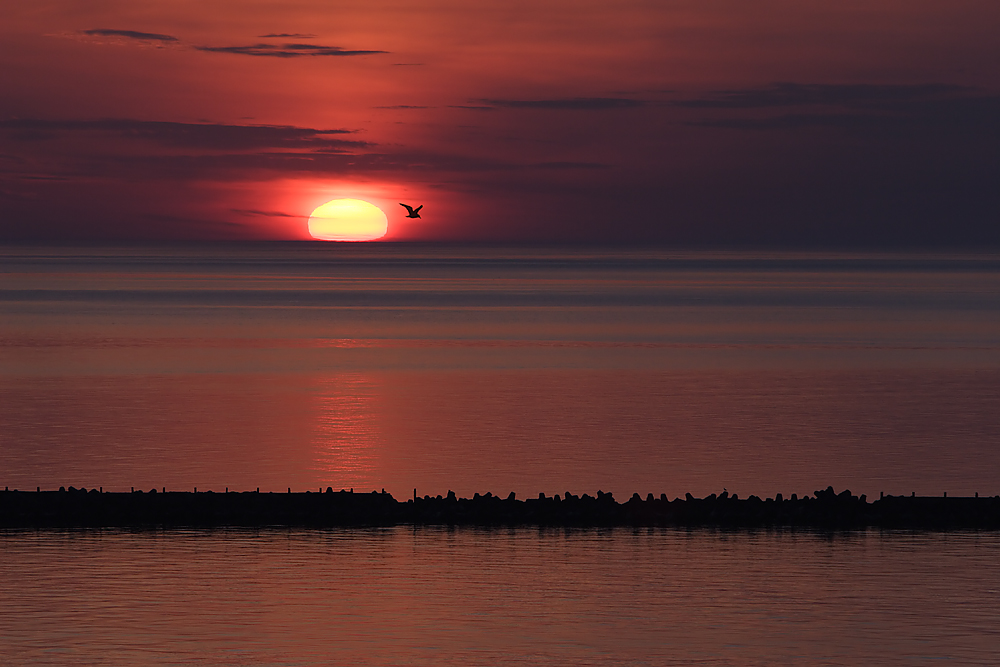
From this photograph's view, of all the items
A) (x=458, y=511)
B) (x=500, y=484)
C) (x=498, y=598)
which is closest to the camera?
(x=498, y=598)

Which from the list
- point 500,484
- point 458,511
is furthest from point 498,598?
point 500,484

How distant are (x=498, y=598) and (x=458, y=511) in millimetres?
5449

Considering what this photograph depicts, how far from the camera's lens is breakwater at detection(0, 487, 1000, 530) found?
1292 inches

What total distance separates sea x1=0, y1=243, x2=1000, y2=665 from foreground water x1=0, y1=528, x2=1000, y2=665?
0.23 ft

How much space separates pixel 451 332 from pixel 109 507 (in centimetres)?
7378

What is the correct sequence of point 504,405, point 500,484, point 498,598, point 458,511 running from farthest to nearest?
1. point 504,405
2. point 500,484
3. point 458,511
4. point 498,598

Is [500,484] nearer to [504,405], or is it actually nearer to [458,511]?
[458,511]

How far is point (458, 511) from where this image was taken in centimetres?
3322

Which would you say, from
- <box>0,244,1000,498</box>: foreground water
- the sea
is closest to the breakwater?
the sea

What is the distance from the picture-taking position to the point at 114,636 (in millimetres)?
24938

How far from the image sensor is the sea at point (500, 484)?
25.3m

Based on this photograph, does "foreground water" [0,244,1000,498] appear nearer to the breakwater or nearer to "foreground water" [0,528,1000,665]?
the breakwater

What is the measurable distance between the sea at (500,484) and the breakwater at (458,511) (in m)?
0.58

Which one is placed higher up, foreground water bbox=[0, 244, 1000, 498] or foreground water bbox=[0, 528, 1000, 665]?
foreground water bbox=[0, 244, 1000, 498]
